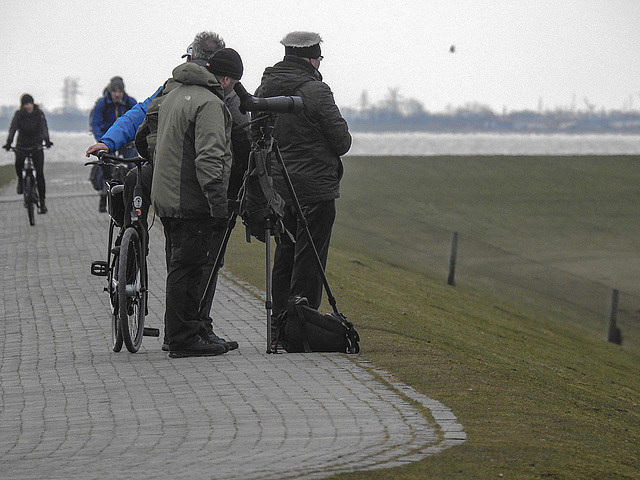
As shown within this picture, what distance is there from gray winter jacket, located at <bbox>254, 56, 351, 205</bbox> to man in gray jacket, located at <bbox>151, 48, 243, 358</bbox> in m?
0.64

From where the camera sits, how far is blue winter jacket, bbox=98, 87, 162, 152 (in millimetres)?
8156

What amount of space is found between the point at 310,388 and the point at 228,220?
1.71 m

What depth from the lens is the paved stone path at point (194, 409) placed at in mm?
5707

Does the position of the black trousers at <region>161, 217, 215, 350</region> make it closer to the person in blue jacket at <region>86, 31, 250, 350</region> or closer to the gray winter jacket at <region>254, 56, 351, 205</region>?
the person in blue jacket at <region>86, 31, 250, 350</region>

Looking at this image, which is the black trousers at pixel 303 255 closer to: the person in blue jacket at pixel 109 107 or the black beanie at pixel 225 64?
the black beanie at pixel 225 64

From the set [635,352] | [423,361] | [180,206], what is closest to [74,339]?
[180,206]

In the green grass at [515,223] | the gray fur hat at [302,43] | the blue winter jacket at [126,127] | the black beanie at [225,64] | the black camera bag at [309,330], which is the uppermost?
the gray fur hat at [302,43]

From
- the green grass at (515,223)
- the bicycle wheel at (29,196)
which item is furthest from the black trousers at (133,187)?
the green grass at (515,223)

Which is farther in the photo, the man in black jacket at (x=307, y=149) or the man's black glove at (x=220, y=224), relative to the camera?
the man in black jacket at (x=307, y=149)

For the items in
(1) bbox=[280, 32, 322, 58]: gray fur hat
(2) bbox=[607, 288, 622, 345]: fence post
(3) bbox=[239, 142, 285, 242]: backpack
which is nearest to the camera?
(3) bbox=[239, 142, 285, 242]: backpack

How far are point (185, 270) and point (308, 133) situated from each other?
4.48ft

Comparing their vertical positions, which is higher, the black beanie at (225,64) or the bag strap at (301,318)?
the black beanie at (225,64)

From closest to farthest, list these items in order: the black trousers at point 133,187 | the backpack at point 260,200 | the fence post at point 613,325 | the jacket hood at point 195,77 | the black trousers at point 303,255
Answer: the jacket hood at point 195,77 < the backpack at point 260,200 < the black trousers at point 133,187 < the black trousers at point 303,255 < the fence post at point 613,325

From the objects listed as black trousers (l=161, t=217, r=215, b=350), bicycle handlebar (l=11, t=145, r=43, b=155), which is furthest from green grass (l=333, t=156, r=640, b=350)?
black trousers (l=161, t=217, r=215, b=350)
